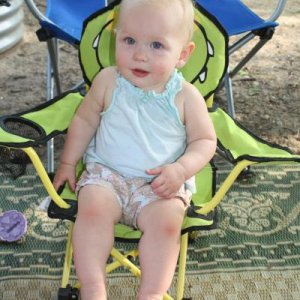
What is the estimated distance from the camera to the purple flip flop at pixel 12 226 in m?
2.24

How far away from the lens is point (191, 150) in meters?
1.80

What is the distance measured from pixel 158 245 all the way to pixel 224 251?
0.69 metres

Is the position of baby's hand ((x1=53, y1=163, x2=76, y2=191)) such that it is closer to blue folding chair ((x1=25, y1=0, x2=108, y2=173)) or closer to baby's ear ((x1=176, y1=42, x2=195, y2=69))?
baby's ear ((x1=176, y1=42, x2=195, y2=69))

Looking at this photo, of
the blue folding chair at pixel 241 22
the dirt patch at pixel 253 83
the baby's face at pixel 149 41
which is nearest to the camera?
the baby's face at pixel 149 41

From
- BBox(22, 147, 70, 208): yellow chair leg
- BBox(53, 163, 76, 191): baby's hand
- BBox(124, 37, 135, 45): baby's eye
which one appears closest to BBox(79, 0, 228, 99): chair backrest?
BBox(124, 37, 135, 45): baby's eye

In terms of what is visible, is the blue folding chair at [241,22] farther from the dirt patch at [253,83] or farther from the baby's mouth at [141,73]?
the baby's mouth at [141,73]

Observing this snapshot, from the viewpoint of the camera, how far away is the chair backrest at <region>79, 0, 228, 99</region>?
2053mm

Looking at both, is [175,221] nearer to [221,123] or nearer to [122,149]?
[122,149]

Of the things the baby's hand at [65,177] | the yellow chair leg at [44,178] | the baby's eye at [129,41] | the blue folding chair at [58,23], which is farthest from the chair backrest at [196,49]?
the yellow chair leg at [44,178]

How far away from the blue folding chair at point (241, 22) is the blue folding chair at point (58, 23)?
0.54 metres

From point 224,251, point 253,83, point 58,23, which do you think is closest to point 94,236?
point 224,251

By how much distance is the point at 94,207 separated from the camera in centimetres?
168

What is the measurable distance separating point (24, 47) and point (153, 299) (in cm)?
282

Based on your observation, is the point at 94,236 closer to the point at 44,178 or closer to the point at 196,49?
the point at 44,178
